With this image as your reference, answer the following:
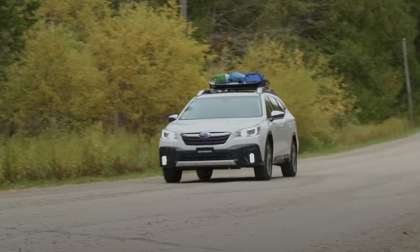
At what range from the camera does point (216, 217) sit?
13.1 m

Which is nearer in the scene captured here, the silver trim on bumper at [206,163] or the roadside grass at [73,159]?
the silver trim on bumper at [206,163]

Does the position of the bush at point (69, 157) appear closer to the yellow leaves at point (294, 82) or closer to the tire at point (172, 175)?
the tire at point (172, 175)

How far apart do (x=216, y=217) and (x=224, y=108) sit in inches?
301

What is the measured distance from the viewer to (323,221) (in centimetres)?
1280

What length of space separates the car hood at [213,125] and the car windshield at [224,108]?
368 mm

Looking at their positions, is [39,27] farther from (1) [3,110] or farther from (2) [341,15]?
(2) [341,15]

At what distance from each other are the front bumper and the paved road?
38cm

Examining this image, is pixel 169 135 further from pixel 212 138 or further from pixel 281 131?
pixel 281 131

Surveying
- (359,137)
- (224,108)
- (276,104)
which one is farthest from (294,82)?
(224,108)

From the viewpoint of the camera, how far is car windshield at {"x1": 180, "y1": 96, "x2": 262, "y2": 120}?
66.7 ft

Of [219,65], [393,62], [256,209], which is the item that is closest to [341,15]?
[393,62]

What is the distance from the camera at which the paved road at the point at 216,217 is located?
425 inches

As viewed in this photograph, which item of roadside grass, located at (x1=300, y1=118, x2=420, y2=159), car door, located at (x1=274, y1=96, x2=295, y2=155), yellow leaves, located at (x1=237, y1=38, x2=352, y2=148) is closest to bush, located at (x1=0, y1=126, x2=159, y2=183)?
car door, located at (x1=274, y1=96, x2=295, y2=155)

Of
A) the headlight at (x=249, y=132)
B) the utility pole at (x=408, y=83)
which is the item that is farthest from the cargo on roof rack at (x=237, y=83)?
the utility pole at (x=408, y=83)
